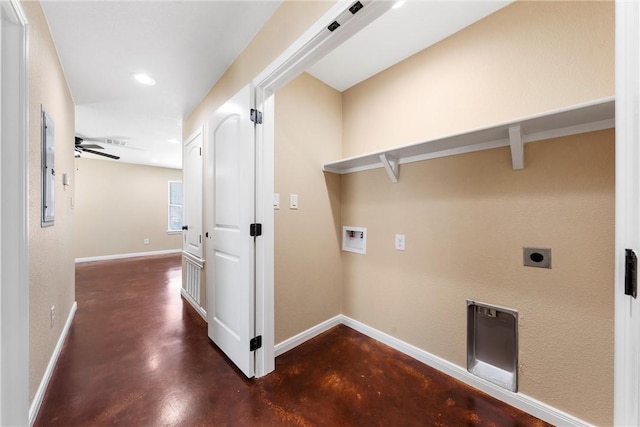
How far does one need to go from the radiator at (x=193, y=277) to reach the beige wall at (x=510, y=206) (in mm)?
2018

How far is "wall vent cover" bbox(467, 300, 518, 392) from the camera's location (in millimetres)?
1486

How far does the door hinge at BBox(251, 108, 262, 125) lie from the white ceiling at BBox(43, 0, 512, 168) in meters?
0.59

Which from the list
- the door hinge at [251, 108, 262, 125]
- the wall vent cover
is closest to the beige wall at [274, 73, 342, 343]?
the door hinge at [251, 108, 262, 125]

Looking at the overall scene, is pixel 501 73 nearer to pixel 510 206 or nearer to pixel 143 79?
pixel 510 206

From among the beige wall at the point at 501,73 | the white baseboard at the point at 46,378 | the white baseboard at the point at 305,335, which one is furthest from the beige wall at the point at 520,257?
the white baseboard at the point at 46,378

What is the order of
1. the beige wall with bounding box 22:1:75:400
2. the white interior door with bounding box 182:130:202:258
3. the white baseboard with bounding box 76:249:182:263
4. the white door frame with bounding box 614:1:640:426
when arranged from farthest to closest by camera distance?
1. the white baseboard with bounding box 76:249:182:263
2. the white interior door with bounding box 182:130:202:258
3. the beige wall with bounding box 22:1:75:400
4. the white door frame with bounding box 614:1:640:426

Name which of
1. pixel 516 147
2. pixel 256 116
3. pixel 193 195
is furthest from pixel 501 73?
pixel 193 195

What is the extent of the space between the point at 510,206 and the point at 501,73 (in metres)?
0.84

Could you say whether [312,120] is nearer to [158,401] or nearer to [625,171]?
[625,171]

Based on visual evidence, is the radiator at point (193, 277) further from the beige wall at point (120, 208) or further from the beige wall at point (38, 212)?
the beige wall at point (120, 208)

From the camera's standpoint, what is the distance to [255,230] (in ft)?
5.41

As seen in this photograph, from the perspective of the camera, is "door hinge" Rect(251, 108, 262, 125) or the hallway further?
"door hinge" Rect(251, 108, 262, 125)

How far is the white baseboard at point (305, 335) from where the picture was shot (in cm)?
194

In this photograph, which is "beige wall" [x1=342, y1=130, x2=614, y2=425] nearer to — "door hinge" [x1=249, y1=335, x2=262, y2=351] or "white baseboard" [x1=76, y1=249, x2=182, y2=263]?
"door hinge" [x1=249, y1=335, x2=262, y2=351]
